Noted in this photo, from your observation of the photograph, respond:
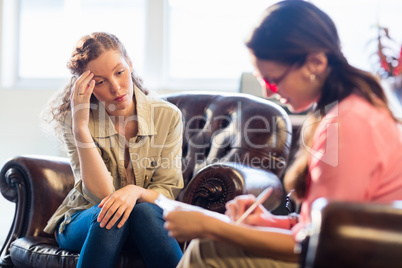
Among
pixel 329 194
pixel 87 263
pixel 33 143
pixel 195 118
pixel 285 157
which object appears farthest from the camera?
pixel 33 143

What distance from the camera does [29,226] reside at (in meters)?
2.19

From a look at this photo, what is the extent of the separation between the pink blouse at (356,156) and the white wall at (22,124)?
2861mm

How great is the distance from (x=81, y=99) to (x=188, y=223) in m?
0.99

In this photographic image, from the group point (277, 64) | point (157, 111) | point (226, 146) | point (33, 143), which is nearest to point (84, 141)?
point (157, 111)

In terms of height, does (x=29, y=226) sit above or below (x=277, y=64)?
below

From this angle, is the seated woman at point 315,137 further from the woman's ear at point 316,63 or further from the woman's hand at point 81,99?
the woman's hand at point 81,99

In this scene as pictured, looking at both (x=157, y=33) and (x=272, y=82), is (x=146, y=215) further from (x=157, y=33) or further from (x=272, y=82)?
(x=157, y=33)

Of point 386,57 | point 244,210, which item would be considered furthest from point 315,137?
point 386,57

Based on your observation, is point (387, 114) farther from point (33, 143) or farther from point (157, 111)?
point (33, 143)

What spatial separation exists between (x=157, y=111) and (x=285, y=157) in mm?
584

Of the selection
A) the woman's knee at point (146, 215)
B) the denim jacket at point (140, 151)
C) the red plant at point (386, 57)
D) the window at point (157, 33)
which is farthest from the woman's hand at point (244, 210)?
the window at point (157, 33)

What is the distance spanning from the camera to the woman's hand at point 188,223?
1.09 metres

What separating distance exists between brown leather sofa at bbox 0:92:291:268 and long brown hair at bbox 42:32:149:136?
0.85 feet

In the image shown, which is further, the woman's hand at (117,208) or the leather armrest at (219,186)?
the leather armrest at (219,186)
